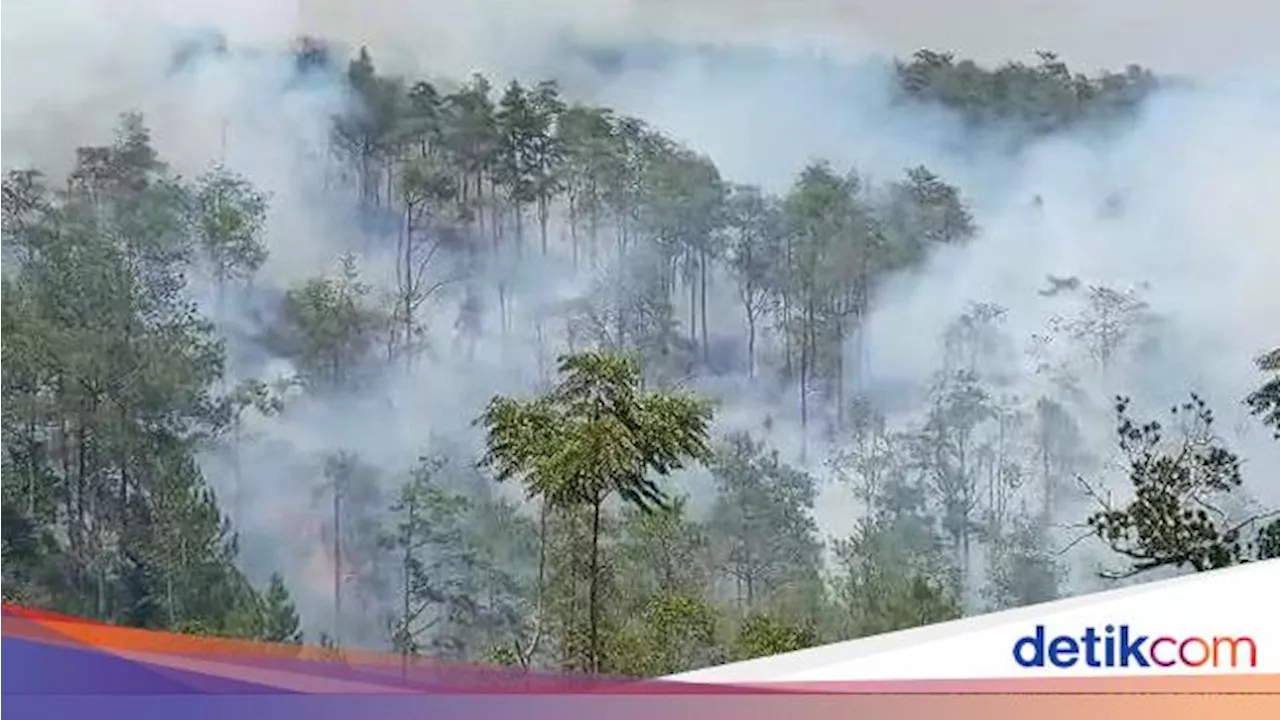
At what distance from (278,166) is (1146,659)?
134 cm

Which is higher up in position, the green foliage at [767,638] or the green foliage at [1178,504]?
the green foliage at [1178,504]

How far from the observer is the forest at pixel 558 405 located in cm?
255

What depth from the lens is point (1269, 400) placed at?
8.34 feet

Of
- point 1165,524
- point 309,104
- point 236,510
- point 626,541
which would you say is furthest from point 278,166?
point 1165,524

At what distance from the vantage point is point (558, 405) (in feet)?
8.48

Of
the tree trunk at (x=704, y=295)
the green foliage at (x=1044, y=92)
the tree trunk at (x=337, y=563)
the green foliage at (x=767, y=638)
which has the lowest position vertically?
the green foliage at (x=767, y=638)

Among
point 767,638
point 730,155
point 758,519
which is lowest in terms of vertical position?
point 767,638

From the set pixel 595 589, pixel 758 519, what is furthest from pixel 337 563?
pixel 758 519

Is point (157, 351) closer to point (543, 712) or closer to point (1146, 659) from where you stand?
point (543, 712)

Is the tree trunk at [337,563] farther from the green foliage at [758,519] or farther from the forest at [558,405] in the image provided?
the green foliage at [758,519]

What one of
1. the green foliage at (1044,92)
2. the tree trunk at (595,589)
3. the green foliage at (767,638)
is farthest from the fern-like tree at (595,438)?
the green foliage at (1044,92)

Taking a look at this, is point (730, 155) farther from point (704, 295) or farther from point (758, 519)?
point (758, 519)

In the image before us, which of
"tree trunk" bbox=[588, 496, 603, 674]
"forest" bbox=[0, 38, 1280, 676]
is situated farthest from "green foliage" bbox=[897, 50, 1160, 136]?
"tree trunk" bbox=[588, 496, 603, 674]

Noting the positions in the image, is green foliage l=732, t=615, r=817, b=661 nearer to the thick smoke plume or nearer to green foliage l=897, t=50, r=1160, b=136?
the thick smoke plume
